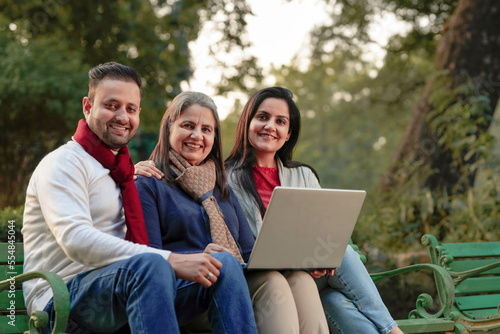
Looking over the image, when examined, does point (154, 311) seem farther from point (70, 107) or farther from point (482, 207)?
point (70, 107)

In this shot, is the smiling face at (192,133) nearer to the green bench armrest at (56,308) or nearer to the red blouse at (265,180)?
the red blouse at (265,180)

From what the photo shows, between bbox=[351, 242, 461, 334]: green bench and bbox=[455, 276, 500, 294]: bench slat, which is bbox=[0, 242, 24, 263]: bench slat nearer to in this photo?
bbox=[351, 242, 461, 334]: green bench

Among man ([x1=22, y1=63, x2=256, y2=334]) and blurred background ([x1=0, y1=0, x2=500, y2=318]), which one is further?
blurred background ([x1=0, y1=0, x2=500, y2=318])

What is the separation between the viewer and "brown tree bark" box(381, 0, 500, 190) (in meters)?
7.52

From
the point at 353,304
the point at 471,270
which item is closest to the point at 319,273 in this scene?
the point at 353,304

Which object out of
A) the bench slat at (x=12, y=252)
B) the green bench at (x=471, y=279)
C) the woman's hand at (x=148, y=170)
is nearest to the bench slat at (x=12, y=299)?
the bench slat at (x=12, y=252)

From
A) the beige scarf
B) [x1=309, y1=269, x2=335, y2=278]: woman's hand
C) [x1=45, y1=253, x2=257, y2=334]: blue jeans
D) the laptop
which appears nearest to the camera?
[x1=45, y1=253, x2=257, y2=334]: blue jeans

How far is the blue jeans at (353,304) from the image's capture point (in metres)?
3.05

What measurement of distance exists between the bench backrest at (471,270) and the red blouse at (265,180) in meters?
1.08

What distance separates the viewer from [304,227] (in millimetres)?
2607

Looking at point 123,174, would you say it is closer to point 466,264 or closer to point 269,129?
point 269,129

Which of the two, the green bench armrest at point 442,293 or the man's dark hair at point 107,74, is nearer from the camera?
the man's dark hair at point 107,74

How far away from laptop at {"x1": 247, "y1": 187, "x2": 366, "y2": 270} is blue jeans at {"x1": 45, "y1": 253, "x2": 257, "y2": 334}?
0.70 feet

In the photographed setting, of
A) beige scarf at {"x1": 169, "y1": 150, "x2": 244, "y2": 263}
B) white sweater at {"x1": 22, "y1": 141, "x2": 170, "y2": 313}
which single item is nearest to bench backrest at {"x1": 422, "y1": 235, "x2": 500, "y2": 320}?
beige scarf at {"x1": 169, "y1": 150, "x2": 244, "y2": 263}
